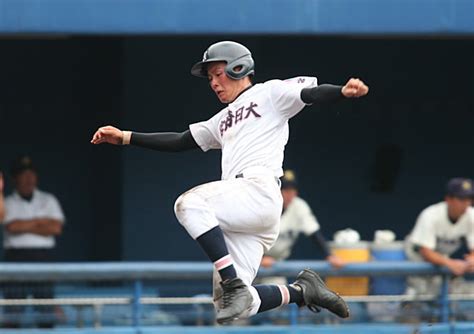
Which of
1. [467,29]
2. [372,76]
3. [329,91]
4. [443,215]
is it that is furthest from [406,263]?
[329,91]

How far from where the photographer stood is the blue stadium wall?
13.0 metres

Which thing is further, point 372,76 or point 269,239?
point 372,76

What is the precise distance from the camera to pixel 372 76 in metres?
13.6

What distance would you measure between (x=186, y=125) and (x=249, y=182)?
5.46 m

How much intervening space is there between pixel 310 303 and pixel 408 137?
237 inches

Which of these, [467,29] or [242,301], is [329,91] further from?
[467,29]

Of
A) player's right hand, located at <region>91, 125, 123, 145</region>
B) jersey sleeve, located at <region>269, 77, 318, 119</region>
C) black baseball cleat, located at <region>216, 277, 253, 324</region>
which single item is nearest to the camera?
black baseball cleat, located at <region>216, 277, 253, 324</region>

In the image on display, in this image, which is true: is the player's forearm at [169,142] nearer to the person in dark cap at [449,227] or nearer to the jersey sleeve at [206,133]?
the jersey sleeve at [206,133]

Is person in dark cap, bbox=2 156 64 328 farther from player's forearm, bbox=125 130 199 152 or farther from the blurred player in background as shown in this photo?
player's forearm, bbox=125 130 199 152

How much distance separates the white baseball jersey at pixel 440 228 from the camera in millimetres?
10953

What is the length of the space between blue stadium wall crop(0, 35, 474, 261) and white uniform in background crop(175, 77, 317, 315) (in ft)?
17.0

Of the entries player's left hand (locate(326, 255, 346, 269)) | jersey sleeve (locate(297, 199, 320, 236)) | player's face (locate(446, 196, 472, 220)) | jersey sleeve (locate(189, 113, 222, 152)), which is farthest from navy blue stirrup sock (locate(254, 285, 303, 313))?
player's face (locate(446, 196, 472, 220))

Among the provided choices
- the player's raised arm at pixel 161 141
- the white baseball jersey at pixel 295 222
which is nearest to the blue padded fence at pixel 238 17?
the white baseball jersey at pixel 295 222

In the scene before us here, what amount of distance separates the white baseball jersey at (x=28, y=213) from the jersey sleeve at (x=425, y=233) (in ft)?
9.09
